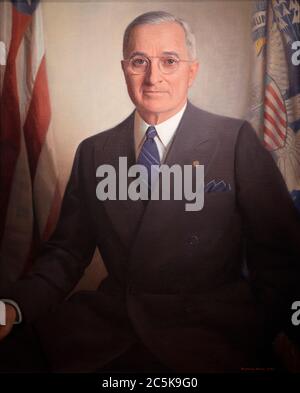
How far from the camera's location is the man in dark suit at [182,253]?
1.46m

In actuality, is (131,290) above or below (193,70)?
below

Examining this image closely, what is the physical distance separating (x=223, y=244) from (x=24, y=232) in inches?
26.8

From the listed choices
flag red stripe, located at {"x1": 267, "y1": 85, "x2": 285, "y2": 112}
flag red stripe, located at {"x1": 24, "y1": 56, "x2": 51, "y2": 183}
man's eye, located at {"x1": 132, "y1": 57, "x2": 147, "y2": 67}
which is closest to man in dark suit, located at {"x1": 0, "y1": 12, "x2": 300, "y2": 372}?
Result: man's eye, located at {"x1": 132, "y1": 57, "x2": 147, "y2": 67}

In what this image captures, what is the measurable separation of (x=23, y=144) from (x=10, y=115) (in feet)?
0.35

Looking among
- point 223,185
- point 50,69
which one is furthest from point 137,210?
point 50,69

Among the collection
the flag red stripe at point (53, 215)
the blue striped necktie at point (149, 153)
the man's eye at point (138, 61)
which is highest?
the man's eye at point (138, 61)

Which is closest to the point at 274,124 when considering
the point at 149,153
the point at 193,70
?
the point at 193,70

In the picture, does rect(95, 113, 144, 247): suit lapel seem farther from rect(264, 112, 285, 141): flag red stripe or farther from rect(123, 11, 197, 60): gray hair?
rect(264, 112, 285, 141): flag red stripe

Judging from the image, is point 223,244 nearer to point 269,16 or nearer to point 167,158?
point 167,158

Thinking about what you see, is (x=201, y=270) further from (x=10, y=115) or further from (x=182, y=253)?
(x=10, y=115)

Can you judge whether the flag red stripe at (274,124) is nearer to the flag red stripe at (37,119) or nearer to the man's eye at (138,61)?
the man's eye at (138,61)

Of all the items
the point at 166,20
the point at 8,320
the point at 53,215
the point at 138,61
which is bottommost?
the point at 8,320

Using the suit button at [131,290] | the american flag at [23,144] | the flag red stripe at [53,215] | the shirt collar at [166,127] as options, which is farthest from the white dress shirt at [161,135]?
the suit button at [131,290]

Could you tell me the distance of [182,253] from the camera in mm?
1472
